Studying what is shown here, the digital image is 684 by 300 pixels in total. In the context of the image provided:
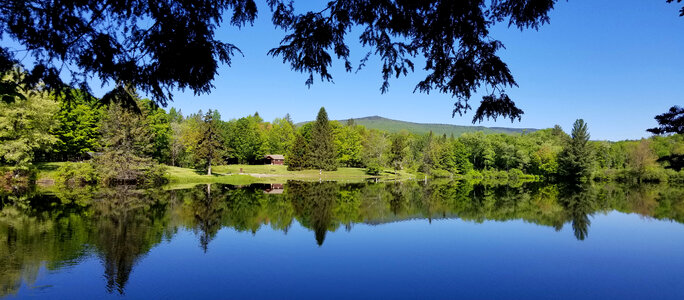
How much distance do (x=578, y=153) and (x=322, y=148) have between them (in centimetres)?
4950

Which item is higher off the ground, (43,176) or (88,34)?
(88,34)

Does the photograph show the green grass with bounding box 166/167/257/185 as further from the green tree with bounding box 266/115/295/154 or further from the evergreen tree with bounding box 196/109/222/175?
the green tree with bounding box 266/115/295/154

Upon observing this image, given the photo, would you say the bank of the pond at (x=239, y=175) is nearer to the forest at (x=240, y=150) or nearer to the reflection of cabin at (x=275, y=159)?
the forest at (x=240, y=150)

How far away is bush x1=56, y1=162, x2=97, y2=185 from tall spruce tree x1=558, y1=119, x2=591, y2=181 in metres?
78.6

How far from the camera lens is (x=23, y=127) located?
118 feet

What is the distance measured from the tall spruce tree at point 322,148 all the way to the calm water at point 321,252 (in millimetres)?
43116

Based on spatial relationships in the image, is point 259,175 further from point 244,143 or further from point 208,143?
point 244,143

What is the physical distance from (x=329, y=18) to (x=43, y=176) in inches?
1808

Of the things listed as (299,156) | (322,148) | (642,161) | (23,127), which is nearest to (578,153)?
(642,161)

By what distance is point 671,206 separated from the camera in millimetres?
32906

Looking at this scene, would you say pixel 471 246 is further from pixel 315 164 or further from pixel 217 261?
pixel 315 164

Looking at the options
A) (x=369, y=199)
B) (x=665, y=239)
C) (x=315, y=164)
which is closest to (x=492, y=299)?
(x=665, y=239)

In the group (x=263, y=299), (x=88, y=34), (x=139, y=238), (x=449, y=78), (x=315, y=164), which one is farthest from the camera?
(x=315, y=164)

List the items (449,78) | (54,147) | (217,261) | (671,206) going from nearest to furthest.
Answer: (449,78) < (217,261) < (671,206) < (54,147)
